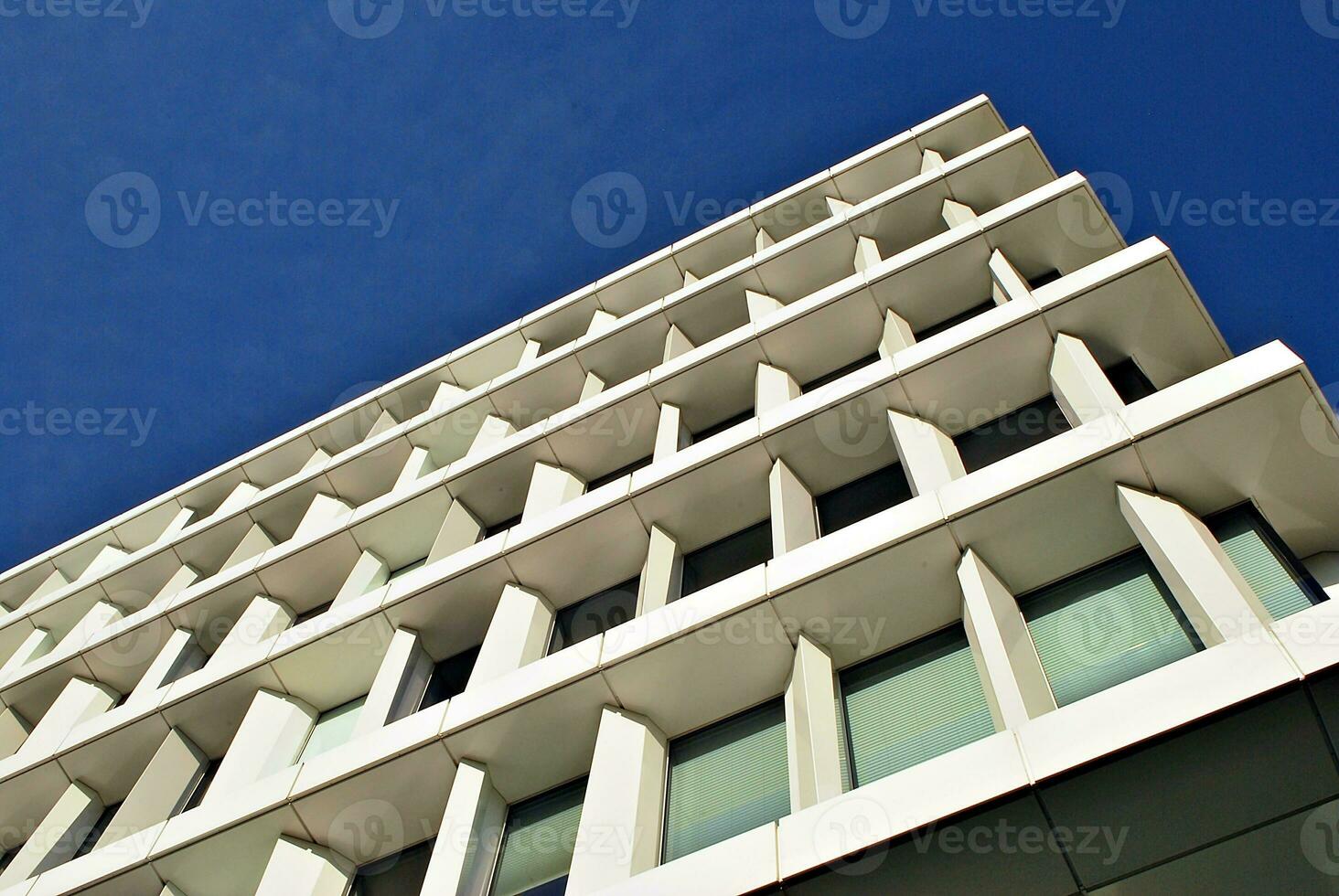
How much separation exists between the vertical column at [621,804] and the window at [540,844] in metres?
0.71

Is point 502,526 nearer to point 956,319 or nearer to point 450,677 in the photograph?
point 450,677

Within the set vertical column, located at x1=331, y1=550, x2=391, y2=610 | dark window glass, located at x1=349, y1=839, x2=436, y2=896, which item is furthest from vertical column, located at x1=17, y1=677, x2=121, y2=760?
dark window glass, located at x1=349, y1=839, x2=436, y2=896

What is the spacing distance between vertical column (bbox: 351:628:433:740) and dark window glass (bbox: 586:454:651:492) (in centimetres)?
430

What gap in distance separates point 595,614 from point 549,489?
9.94ft

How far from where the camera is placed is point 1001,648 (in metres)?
9.33

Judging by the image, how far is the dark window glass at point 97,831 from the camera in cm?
1450

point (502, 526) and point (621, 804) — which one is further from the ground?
point (502, 526)

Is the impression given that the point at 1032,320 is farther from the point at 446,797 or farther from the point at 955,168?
the point at 446,797

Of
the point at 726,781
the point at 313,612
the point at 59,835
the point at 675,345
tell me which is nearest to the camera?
the point at 726,781

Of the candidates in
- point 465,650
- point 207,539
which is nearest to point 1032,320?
point 465,650

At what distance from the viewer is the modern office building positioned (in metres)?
7.18

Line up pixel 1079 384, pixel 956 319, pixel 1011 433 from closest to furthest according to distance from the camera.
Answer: pixel 1079 384 < pixel 1011 433 < pixel 956 319

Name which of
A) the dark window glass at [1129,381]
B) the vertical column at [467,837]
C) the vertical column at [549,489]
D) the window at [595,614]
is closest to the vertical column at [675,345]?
the vertical column at [549,489]

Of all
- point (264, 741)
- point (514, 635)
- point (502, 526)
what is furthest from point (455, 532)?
point (264, 741)
